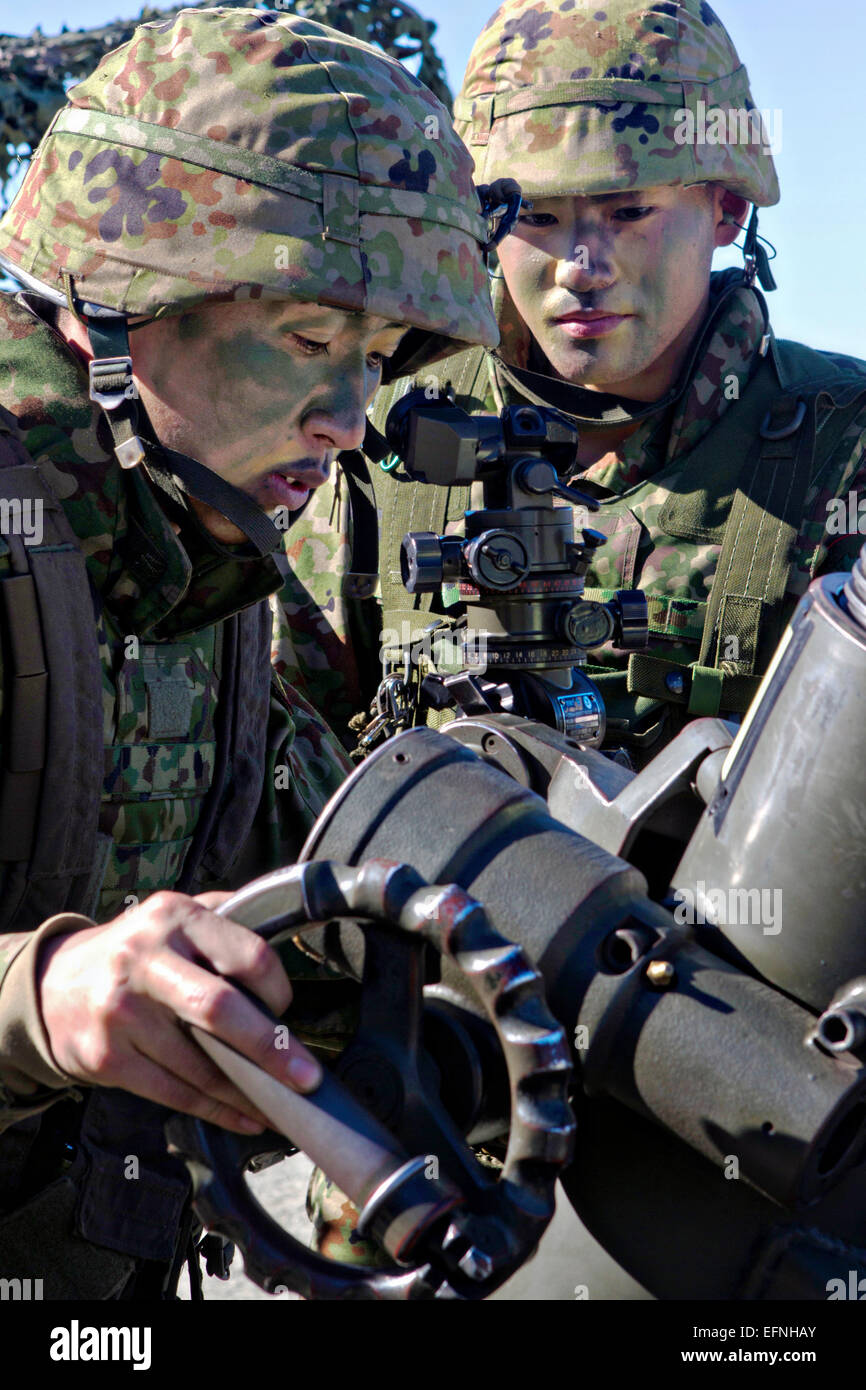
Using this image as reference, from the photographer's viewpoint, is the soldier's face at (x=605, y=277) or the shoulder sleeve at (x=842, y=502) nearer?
the shoulder sleeve at (x=842, y=502)

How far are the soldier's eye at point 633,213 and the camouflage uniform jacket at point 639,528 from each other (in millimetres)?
358

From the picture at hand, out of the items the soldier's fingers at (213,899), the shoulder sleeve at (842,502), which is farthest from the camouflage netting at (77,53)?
the soldier's fingers at (213,899)

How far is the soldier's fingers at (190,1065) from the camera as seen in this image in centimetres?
138

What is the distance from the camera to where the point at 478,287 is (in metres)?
2.64

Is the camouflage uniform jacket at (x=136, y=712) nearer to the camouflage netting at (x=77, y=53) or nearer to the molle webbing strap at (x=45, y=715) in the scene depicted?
the molle webbing strap at (x=45, y=715)

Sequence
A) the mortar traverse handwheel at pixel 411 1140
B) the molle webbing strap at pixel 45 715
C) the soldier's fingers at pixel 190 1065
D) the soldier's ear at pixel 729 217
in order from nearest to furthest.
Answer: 1. the mortar traverse handwheel at pixel 411 1140
2. the soldier's fingers at pixel 190 1065
3. the molle webbing strap at pixel 45 715
4. the soldier's ear at pixel 729 217

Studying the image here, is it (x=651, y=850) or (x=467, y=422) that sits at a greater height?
(x=467, y=422)

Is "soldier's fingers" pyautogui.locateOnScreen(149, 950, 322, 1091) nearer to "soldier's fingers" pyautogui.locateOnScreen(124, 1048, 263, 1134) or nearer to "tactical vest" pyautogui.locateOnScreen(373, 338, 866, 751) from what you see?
"soldier's fingers" pyautogui.locateOnScreen(124, 1048, 263, 1134)

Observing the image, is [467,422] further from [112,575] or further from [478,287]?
[112,575]

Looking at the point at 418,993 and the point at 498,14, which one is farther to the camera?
the point at 498,14

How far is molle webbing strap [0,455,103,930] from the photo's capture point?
2.04 meters

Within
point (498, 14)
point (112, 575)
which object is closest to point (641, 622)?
point (112, 575)
